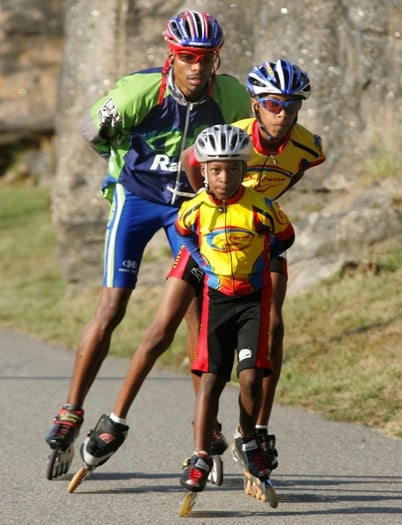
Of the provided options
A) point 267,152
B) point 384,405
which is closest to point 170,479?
point 267,152

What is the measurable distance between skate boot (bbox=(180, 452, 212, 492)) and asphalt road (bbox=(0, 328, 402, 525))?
17cm

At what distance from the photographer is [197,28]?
21.9ft

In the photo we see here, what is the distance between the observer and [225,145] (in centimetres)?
608

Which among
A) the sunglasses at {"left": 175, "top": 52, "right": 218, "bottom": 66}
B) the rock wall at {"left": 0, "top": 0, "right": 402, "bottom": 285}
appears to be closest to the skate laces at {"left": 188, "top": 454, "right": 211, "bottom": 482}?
the sunglasses at {"left": 175, "top": 52, "right": 218, "bottom": 66}

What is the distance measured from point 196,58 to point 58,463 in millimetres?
2216

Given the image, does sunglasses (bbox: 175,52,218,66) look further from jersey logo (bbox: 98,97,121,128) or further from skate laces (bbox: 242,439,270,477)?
skate laces (bbox: 242,439,270,477)

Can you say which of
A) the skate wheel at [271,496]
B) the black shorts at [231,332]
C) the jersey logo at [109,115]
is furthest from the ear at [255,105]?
the skate wheel at [271,496]

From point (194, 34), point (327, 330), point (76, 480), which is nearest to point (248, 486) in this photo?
point (76, 480)

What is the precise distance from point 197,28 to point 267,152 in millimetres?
735

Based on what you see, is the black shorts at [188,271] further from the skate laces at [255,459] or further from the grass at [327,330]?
the grass at [327,330]

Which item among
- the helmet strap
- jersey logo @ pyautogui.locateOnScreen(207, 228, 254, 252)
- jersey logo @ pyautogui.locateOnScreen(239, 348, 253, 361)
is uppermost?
the helmet strap

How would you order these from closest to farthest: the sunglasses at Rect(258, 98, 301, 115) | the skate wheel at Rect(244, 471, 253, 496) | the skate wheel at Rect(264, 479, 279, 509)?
the skate wheel at Rect(264, 479, 279, 509), the skate wheel at Rect(244, 471, 253, 496), the sunglasses at Rect(258, 98, 301, 115)

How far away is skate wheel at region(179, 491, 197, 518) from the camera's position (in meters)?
5.88

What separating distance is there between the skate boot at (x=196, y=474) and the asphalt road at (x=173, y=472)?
6.5 inches
